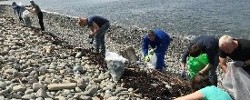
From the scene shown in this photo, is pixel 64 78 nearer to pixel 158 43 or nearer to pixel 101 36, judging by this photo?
pixel 158 43

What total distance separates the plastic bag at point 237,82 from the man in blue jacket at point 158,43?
12.3ft

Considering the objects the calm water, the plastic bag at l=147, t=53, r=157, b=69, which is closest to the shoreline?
the plastic bag at l=147, t=53, r=157, b=69

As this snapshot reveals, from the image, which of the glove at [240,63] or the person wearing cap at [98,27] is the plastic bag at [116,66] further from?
the glove at [240,63]

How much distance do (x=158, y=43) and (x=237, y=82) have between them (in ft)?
13.9

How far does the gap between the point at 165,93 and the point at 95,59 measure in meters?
2.90

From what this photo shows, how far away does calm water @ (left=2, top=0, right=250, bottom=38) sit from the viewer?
25.7 meters

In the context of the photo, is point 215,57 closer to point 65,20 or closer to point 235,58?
point 235,58

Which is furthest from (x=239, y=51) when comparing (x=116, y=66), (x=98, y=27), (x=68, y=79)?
(x=98, y=27)

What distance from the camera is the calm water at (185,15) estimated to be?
1011 inches

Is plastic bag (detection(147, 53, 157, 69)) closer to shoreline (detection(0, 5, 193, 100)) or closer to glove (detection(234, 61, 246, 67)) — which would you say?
shoreline (detection(0, 5, 193, 100))

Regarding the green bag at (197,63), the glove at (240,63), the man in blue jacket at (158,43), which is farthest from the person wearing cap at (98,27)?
the glove at (240,63)

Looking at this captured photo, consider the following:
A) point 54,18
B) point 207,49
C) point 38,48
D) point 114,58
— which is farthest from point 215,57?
point 54,18

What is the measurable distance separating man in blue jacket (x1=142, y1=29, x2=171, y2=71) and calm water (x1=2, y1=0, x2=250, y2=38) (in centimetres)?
1359

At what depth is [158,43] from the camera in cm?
1002
